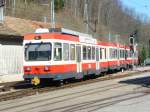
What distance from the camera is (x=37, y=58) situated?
26172mm

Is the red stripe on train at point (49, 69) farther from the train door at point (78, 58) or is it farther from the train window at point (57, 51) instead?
the train door at point (78, 58)

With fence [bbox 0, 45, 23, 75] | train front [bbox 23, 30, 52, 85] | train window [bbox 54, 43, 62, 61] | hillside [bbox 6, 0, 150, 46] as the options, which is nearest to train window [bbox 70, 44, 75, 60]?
train window [bbox 54, 43, 62, 61]

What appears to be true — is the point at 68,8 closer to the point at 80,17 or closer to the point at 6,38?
the point at 80,17

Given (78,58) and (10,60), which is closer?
(78,58)

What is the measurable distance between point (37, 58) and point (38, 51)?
0.38 m

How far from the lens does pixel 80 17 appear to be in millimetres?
111750

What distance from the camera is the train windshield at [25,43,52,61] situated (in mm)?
25906

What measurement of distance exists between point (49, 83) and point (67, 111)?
13126 mm

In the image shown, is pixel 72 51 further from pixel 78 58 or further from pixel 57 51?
pixel 57 51

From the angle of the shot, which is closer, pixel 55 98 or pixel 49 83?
pixel 55 98

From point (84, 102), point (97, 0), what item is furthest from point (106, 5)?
point (84, 102)

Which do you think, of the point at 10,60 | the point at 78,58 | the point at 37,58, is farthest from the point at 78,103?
the point at 10,60

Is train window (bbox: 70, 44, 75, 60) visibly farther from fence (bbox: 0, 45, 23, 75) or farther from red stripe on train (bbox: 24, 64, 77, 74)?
fence (bbox: 0, 45, 23, 75)

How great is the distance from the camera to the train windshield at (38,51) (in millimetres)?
25906
